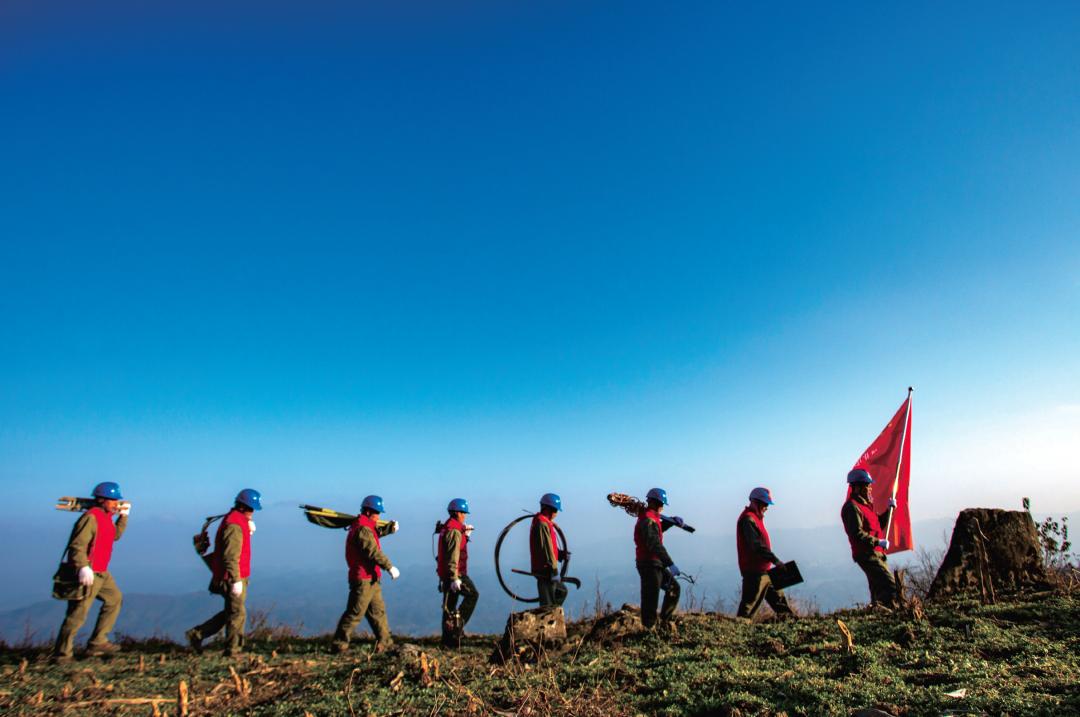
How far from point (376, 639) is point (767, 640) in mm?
6793

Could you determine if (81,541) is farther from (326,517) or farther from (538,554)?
(538,554)

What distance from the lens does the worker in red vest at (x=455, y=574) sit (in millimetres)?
11156

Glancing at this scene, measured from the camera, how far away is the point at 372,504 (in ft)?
38.5

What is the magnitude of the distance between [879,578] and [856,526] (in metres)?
0.90

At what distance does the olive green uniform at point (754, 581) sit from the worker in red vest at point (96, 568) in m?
10.7

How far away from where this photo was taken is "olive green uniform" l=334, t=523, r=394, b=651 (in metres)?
10.4

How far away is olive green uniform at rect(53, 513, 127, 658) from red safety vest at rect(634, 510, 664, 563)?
8879 millimetres

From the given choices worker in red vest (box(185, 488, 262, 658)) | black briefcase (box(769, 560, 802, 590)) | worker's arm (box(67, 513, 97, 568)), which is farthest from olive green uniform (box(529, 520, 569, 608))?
worker's arm (box(67, 513, 97, 568))

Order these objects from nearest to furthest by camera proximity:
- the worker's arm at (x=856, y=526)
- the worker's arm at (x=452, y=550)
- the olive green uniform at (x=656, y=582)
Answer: the olive green uniform at (x=656, y=582) < the worker's arm at (x=856, y=526) < the worker's arm at (x=452, y=550)

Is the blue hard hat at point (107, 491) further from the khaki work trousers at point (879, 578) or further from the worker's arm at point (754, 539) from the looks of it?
the khaki work trousers at point (879, 578)

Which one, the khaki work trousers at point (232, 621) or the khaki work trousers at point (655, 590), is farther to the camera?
the khaki work trousers at point (655, 590)

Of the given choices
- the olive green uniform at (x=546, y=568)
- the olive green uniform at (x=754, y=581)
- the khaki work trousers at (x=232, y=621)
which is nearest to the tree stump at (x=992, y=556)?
the olive green uniform at (x=754, y=581)

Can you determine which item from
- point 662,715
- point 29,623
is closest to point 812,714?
point 662,715

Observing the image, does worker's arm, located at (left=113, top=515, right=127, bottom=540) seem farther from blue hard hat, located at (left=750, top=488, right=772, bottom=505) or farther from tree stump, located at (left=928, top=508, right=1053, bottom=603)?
tree stump, located at (left=928, top=508, right=1053, bottom=603)
